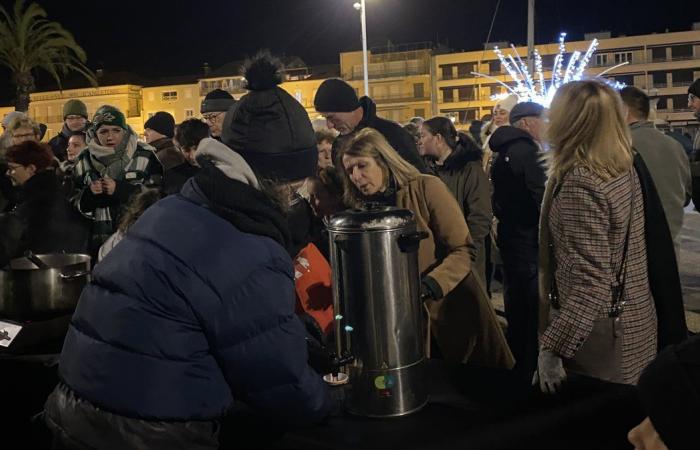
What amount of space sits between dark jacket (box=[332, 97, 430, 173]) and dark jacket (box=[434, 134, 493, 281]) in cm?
115

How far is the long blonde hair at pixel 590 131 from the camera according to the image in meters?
2.55

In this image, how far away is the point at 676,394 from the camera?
1050mm

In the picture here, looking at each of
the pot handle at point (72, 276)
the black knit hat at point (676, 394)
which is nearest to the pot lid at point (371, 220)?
the black knit hat at point (676, 394)

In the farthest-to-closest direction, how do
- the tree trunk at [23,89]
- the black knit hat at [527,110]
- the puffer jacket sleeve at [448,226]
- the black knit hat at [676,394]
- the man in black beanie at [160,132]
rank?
the tree trunk at [23,89] → the man in black beanie at [160,132] → the black knit hat at [527,110] → the puffer jacket sleeve at [448,226] → the black knit hat at [676,394]

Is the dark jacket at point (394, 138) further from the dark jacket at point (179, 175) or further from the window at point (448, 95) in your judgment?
the window at point (448, 95)

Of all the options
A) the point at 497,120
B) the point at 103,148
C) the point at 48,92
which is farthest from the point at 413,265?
the point at 48,92

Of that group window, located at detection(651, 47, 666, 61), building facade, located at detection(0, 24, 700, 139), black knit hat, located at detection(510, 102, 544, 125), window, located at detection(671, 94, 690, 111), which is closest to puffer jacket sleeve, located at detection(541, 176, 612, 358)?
black knit hat, located at detection(510, 102, 544, 125)

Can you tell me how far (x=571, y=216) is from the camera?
101 inches

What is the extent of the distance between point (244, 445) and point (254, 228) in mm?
702

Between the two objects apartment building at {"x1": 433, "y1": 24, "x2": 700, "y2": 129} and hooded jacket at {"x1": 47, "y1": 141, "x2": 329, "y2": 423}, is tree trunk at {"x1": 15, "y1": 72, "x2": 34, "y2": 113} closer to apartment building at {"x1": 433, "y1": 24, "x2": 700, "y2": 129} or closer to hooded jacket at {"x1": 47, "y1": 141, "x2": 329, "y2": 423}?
hooded jacket at {"x1": 47, "y1": 141, "x2": 329, "y2": 423}

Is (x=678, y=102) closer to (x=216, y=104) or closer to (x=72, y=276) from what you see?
(x=216, y=104)

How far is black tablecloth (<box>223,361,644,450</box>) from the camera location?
198 cm

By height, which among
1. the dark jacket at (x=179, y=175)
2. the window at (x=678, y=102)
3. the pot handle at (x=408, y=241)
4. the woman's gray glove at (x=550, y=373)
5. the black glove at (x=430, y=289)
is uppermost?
the window at (x=678, y=102)

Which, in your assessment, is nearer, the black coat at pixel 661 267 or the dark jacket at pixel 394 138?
the black coat at pixel 661 267
